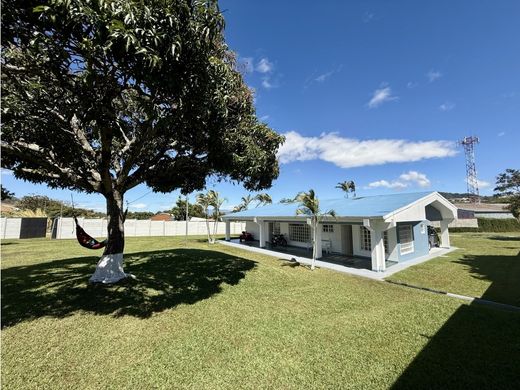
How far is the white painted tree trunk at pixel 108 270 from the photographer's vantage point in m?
7.76

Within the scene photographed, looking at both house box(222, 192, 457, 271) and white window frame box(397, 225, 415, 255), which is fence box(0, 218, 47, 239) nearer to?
house box(222, 192, 457, 271)

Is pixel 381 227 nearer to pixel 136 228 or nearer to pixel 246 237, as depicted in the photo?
pixel 246 237

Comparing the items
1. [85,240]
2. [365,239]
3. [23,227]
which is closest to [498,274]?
[365,239]

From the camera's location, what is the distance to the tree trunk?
7.80 metres

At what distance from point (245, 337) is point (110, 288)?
189 inches

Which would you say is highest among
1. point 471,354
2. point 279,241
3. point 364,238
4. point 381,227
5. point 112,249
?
point 381,227

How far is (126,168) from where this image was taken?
786 cm

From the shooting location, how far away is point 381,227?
11.3 metres

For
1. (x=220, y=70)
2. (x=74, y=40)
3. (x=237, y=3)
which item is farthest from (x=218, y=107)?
(x=237, y=3)

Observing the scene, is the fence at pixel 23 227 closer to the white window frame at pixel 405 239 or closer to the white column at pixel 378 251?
the white column at pixel 378 251

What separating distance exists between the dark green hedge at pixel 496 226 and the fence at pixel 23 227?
48.4 metres

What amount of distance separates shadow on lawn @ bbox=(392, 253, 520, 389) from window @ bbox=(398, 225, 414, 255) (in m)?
6.85

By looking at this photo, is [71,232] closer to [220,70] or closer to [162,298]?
[162,298]

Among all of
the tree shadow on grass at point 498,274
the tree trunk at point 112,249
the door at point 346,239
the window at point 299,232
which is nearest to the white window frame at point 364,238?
the door at point 346,239
